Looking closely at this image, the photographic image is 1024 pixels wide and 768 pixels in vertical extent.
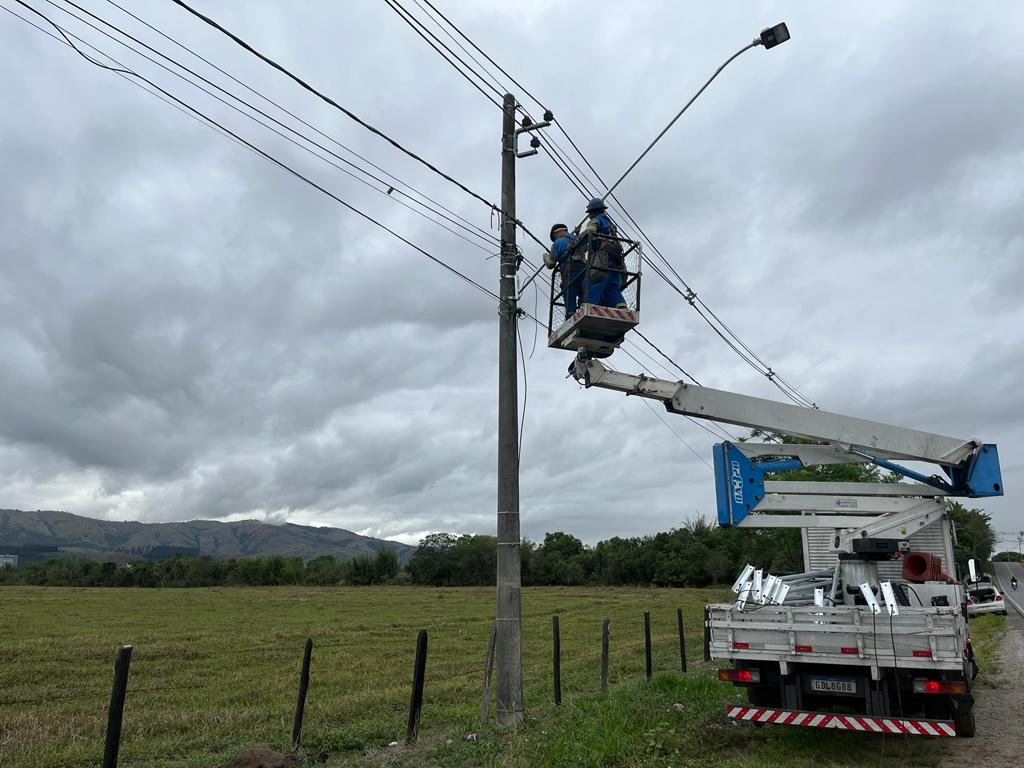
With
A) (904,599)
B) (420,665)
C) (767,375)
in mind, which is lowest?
(420,665)

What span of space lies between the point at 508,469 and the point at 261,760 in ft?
14.6

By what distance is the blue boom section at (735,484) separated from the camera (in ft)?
33.0

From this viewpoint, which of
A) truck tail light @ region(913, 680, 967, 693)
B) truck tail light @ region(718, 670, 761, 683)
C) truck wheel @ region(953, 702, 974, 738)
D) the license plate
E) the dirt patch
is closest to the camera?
the dirt patch

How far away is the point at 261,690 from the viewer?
13.5 metres

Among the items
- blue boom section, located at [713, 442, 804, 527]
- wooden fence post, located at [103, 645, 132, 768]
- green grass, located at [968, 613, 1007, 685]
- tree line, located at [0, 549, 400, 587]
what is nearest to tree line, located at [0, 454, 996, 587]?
tree line, located at [0, 549, 400, 587]

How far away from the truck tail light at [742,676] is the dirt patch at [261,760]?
4.68 m

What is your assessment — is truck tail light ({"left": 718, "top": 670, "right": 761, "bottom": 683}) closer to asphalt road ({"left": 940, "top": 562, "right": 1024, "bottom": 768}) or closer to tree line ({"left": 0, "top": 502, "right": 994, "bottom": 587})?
asphalt road ({"left": 940, "top": 562, "right": 1024, "bottom": 768})

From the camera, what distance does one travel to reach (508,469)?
9.92 m

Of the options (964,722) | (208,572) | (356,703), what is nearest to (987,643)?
(964,722)

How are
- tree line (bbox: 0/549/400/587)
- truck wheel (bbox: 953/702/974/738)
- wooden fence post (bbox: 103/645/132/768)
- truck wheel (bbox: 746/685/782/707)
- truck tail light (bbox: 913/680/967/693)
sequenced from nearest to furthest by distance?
wooden fence post (bbox: 103/645/132/768) < truck tail light (bbox: 913/680/967/693) < truck wheel (bbox: 746/685/782/707) < truck wheel (bbox: 953/702/974/738) < tree line (bbox: 0/549/400/587)

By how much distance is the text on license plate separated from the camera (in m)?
7.60

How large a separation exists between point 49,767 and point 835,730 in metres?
8.86

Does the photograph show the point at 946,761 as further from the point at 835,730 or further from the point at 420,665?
the point at 420,665

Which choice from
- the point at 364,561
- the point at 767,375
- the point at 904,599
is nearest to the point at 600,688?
the point at 904,599
